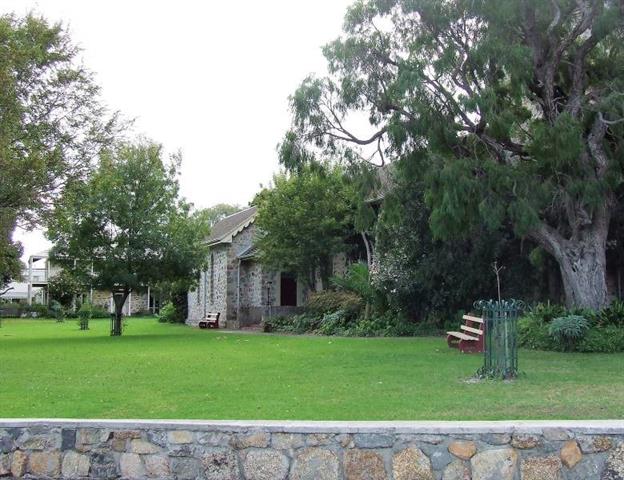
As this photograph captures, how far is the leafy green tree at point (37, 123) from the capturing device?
18.0 meters

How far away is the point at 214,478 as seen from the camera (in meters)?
5.49

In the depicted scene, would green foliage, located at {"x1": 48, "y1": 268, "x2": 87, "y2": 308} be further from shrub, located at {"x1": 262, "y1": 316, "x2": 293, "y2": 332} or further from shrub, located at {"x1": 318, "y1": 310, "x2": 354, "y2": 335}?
shrub, located at {"x1": 318, "y1": 310, "x2": 354, "y2": 335}

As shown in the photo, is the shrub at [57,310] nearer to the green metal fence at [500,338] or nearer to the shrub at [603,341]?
the shrub at [603,341]

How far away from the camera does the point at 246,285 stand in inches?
1372

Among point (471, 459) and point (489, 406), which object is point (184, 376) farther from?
point (471, 459)

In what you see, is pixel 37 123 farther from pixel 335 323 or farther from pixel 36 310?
pixel 36 310

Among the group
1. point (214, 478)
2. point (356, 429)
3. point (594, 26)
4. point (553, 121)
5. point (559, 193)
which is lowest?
point (214, 478)

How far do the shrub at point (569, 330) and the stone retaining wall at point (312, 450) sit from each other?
1069cm

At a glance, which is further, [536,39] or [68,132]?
[68,132]

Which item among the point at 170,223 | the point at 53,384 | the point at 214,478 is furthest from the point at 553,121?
the point at 170,223

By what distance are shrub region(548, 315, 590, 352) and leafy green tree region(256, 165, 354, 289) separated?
1362 cm

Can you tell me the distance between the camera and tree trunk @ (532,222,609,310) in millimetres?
16938

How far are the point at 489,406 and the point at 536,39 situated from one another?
11.1 m

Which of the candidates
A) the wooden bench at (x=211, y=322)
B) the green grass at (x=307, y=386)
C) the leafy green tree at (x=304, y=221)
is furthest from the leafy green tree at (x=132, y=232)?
the green grass at (x=307, y=386)
